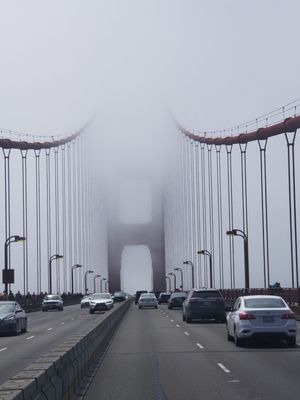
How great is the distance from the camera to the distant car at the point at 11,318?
115ft

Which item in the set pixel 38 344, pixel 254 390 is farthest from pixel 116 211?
pixel 254 390

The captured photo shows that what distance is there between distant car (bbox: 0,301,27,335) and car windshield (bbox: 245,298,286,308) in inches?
499

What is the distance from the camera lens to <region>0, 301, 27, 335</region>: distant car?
115ft

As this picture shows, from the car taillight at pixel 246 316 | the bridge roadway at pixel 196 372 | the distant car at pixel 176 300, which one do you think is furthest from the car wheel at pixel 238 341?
the distant car at pixel 176 300

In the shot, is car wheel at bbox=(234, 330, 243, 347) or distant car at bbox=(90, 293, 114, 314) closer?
car wheel at bbox=(234, 330, 243, 347)

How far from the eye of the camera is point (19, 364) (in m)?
20.7

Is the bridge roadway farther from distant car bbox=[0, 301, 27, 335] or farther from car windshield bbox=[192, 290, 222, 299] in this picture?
car windshield bbox=[192, 290, 222, 299]

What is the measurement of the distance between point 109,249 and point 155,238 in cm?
833

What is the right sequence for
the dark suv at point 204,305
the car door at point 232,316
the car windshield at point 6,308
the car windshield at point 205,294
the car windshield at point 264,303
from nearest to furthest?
the car windshield at point 264,303 → the car door at point 232,316 → the car windshield at point 6,308 → the car windshield at point 205,294 → the dark suv at point 204,305

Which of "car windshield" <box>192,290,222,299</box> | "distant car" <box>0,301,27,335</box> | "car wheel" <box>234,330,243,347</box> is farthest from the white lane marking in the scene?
"car windshield" <box>192,290,222,299</box>

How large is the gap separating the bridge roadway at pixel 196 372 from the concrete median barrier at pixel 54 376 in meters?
0.43

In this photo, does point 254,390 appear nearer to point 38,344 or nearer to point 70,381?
point 70,381

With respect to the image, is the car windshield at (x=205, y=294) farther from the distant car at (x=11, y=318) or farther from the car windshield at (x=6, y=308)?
the car windshield at (x=6, y=308)

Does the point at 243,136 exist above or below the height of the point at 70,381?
above
